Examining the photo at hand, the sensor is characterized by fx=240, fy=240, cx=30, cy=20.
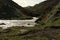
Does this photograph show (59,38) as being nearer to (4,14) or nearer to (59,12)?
(59,12)

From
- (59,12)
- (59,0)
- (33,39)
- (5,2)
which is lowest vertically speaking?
(33,39)

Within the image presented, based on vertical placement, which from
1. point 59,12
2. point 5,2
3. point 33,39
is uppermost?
point 5,2

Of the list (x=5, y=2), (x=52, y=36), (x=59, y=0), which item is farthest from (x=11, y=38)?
(x=5, y=2)

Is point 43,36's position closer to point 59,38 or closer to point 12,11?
point 59,38

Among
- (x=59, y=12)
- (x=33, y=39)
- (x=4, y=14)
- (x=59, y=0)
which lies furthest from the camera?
(x=4, y=14)

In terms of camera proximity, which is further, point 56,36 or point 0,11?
point 0,11

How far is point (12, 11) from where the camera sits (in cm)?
12988

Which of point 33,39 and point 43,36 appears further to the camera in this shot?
point 43,36

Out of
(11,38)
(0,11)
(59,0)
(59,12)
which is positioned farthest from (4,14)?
(11,38)

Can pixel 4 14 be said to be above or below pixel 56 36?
above

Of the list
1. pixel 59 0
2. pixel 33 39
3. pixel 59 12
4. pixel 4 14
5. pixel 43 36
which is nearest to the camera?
pixel 33 39

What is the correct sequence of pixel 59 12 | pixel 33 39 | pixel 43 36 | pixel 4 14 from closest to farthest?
1. pixel 33 39
2. pixel 43 36
3. pixel 59 12
4. pixel 4 14

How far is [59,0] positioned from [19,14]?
58.1 m

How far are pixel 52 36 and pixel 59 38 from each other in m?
1.43
